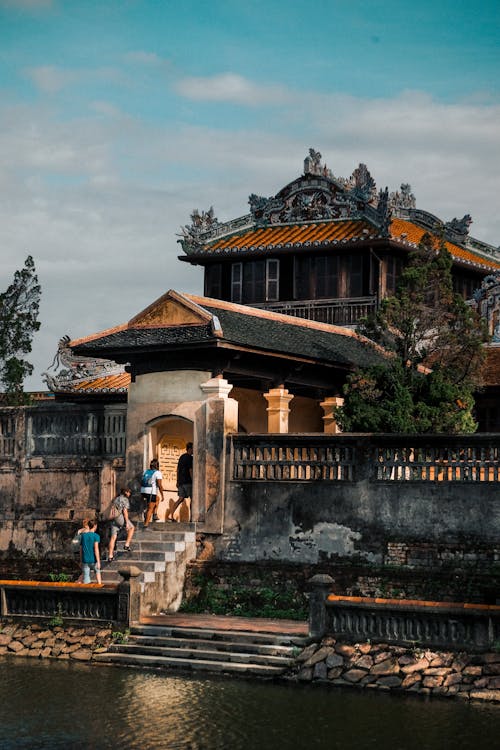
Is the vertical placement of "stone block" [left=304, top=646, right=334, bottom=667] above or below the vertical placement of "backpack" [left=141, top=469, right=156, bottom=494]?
below

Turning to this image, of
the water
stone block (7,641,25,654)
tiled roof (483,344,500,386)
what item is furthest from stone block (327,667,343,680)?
tiled roof (483,344,500,386)

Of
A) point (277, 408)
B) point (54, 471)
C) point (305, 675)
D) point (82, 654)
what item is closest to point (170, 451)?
point (54, 471)

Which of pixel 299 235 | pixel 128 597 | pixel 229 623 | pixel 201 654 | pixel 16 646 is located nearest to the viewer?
pixel 201 654

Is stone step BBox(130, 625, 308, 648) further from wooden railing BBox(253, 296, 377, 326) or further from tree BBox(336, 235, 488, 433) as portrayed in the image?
wooden railing BBox(253, 296, 377, 326)

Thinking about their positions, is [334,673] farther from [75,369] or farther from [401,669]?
[75,369]

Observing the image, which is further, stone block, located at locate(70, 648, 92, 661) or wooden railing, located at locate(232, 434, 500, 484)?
wooden railing, located at locate(232, 434, 500, 484)

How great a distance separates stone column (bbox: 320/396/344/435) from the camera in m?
29.2

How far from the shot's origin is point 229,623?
23.0 m

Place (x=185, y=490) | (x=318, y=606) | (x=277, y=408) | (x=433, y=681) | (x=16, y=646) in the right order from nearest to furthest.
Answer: (x=433, y=681), (x=318, y=606), (x=16, y=646), (x=185, y=490), (x=277, y=408)

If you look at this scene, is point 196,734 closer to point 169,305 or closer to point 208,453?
point 208,453

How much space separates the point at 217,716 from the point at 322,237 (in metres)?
21.9

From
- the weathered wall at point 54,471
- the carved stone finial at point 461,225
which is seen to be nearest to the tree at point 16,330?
the weathered wall at point 54,471

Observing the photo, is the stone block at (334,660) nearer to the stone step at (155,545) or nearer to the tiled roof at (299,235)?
the stone step at (155,545)

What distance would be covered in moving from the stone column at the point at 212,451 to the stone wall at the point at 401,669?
16.4 ft
